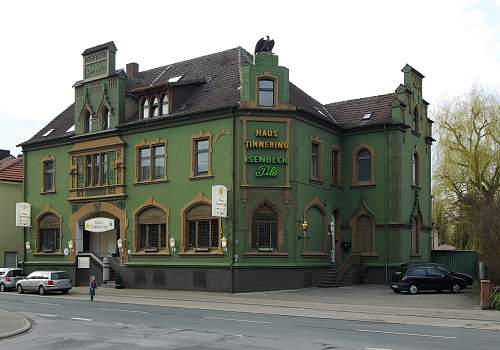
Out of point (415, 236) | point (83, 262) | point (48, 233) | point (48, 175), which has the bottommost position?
point (83, 262)

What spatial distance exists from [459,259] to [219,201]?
19429 mm

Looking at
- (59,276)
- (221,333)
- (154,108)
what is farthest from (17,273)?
(221,333)

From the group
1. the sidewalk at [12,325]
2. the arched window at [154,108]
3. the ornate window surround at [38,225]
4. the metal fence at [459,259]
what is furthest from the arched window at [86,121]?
the metal fence at [459,259]

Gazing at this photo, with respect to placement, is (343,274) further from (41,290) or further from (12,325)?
(12,325)

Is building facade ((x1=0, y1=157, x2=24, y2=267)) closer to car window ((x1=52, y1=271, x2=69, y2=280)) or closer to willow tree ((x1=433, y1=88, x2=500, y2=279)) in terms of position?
car window ((x1=52, y1=271, x2=69, y2=280))

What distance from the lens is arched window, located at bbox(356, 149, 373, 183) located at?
44.3 metres

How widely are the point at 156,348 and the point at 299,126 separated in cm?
2511

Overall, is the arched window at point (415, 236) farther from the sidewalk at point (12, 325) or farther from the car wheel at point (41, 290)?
the sidewalk at point (12, 325)

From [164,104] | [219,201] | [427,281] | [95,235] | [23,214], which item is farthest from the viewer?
[23,214]

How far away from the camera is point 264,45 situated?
4006 cm

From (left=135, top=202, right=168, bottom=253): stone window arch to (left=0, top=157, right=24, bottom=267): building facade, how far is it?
1709 centimetres

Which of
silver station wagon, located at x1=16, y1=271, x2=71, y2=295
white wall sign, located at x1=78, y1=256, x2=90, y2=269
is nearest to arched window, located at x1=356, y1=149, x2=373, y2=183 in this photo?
white wall sign, located at x1=78, y1=256, x2=90, y2=269

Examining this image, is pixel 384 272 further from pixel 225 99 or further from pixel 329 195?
pixel 225 99

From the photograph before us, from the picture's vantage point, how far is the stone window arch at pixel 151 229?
137 ft
